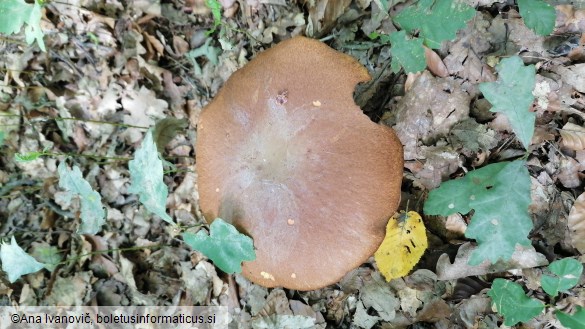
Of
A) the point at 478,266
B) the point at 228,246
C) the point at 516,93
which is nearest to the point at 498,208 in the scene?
the point at 478,266

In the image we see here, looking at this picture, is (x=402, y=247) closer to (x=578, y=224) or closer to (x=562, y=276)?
(x=562, y=276)

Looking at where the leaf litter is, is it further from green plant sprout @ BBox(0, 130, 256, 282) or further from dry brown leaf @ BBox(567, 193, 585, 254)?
green plant sprout @ BBox(0, 130, 256, 282)

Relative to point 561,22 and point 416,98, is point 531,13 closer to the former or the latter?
point 561,22

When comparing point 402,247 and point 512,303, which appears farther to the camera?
Answer: point 402,247

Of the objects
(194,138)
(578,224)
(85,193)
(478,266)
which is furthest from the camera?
(194,138)

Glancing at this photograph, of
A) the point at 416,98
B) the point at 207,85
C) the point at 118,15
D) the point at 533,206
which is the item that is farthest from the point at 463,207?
the point at 118,15

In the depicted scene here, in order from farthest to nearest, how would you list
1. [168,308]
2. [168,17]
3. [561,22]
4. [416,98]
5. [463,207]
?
[168,17] → [168,308] → [416,98] → [561,22] → [463,207]

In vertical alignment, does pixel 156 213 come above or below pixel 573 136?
below

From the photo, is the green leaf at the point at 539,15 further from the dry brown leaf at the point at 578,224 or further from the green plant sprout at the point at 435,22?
the dry brown leaf at the point at 578,224
